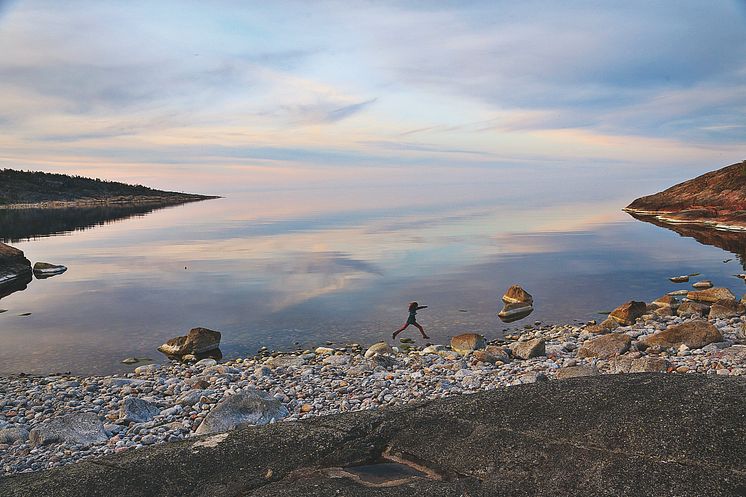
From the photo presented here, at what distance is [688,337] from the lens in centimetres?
1692

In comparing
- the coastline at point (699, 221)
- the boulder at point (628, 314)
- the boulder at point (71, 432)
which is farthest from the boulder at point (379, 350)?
the coastline at point (699, 221)

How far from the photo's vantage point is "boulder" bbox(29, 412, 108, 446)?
10719 mm

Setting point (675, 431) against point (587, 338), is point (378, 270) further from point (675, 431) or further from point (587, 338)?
point (675, 431)

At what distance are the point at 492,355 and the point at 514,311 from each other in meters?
8.36

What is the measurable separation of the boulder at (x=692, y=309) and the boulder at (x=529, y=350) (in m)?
8.74

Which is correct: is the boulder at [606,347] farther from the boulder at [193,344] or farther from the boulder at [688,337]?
the boulder at [193,344]

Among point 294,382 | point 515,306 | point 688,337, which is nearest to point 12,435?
point 294,382

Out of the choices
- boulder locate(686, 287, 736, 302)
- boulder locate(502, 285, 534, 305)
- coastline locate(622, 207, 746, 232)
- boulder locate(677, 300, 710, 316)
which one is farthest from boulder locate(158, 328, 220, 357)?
coastline locate(622, 207, 746, 232)

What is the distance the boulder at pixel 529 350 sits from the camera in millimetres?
16922

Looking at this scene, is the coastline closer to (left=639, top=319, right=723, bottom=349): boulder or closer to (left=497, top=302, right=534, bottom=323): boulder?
(left=497, top=302, right=534, bottom=323): boulder

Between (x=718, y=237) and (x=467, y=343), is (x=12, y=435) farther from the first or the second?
(x=718, y=237)

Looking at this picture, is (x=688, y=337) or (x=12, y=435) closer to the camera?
(x=12, y=435)

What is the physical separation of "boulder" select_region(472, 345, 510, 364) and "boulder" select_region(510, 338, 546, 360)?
351 mm

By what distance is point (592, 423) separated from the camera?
6.34m
